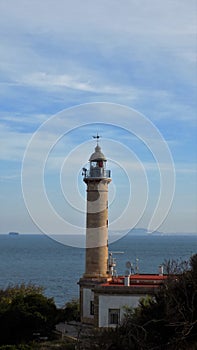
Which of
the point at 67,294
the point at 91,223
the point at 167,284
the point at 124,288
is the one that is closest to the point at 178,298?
the point at 167,284

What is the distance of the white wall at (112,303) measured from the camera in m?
21.5

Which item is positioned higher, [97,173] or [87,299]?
[97,173]

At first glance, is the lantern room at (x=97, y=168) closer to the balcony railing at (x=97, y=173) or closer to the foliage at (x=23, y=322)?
the balcony railing at (x=97, y=173)

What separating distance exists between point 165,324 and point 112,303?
17.3 ft

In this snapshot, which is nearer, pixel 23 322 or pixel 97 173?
pixel 23 322

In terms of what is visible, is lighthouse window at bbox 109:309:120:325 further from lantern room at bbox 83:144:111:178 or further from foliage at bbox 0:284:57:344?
lantern room at bbox 83:144:111:178

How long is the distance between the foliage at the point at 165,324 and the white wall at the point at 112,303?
3117mm

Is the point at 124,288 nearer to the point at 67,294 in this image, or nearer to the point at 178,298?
the point at 178,298

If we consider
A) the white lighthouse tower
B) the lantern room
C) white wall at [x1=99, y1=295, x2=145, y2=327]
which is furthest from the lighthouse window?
the lantern room

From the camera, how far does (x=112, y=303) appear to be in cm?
2167

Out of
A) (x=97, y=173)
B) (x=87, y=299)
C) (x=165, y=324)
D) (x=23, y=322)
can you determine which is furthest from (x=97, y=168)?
(x=165, y=324)

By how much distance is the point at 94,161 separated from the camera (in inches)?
1037

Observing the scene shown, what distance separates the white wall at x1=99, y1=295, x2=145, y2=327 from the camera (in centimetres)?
2151

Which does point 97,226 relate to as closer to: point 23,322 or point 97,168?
point 97,168
